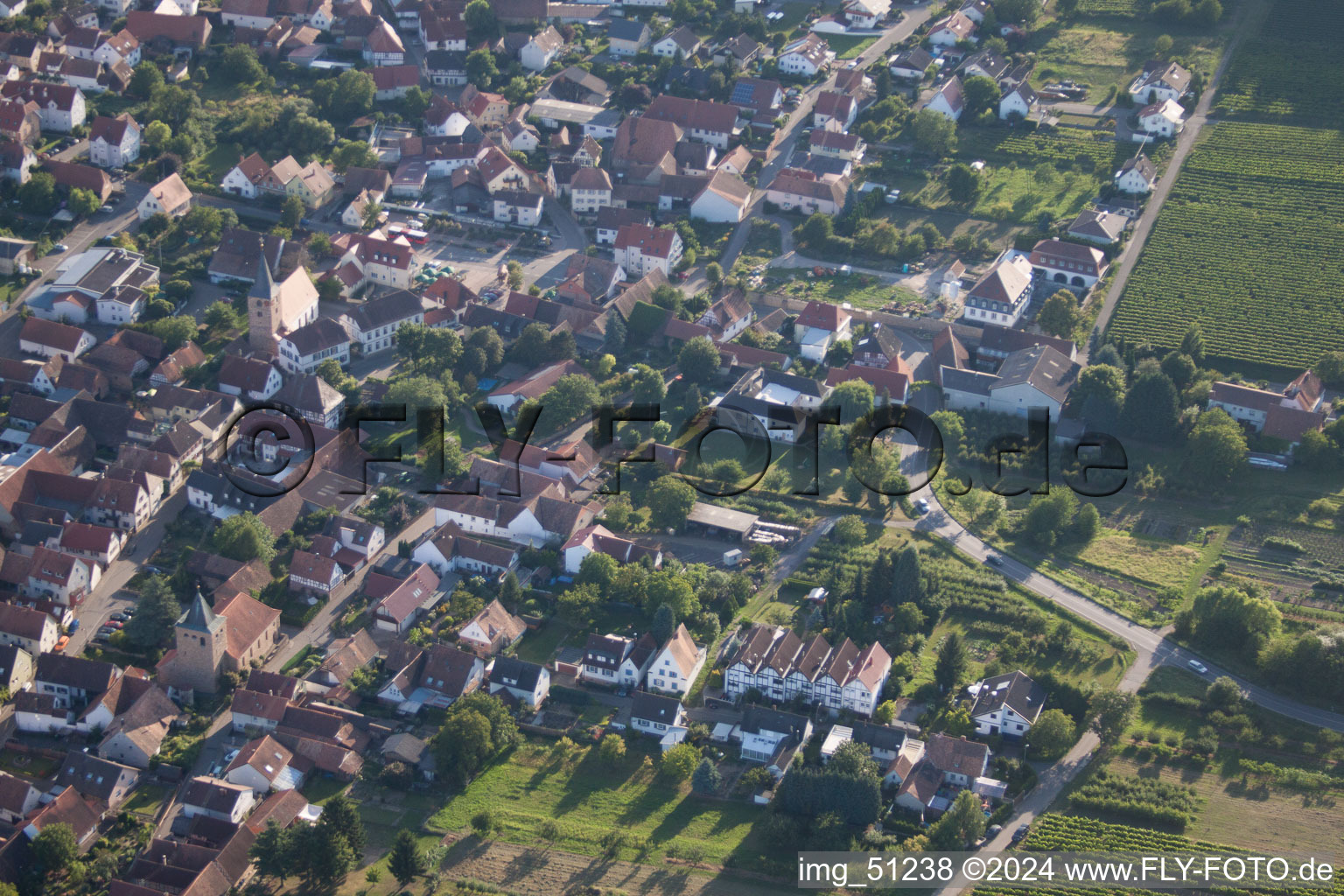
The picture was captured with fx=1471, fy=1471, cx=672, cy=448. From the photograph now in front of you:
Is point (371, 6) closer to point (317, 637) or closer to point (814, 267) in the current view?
point (814, 267)

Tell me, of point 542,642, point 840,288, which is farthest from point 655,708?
point 840,288

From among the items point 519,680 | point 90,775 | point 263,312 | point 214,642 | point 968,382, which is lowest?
point 968,382

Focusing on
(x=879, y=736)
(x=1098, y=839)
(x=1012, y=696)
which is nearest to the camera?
(x=1098, y=839)

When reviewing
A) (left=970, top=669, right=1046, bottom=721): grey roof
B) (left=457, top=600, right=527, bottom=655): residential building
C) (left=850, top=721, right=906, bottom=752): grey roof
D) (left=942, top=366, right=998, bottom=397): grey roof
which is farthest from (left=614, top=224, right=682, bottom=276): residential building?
(left=850, top=721, right=906, bottom=752): grey roof

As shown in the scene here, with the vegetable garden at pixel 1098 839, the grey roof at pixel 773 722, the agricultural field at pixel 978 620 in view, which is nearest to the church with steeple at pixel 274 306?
the agricultural field at pixel 978 620

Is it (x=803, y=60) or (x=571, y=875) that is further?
(x=803, y=60)

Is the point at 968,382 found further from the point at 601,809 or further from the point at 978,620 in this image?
the point at 601,809

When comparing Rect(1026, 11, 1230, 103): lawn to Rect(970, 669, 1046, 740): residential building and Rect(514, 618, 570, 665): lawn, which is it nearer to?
Rect(970, 669, 1046, 740): residential building
